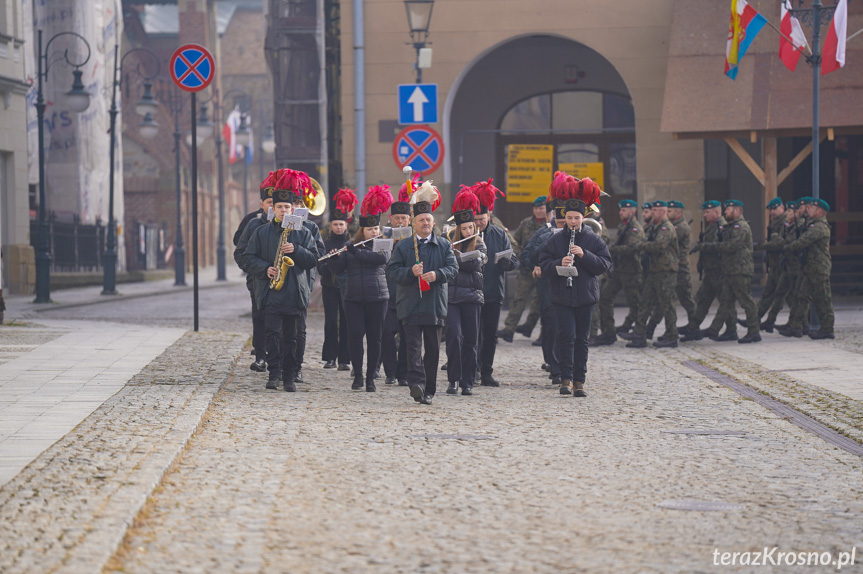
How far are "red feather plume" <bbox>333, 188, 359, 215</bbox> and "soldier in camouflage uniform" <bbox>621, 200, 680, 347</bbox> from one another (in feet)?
14.6

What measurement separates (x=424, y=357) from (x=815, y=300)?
737 centimetres

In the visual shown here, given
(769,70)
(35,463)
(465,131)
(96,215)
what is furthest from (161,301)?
(35,463)

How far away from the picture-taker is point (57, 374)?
38.1 ft

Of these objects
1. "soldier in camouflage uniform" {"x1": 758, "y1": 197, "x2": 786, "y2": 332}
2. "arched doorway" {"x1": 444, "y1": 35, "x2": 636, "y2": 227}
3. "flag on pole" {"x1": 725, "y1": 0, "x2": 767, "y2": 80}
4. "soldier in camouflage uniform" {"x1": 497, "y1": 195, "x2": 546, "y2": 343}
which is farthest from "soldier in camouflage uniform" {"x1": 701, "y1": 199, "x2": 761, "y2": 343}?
"arched doorway" {"x1": 444, "y1": 35, "x2": 636, "y2": 227}

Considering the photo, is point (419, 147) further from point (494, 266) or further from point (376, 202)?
point (376, 202)

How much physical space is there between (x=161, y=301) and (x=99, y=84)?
13.4m

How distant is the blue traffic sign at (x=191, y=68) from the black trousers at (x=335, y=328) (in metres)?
4.17

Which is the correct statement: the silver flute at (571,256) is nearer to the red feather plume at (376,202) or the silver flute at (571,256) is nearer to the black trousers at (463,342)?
the black trousers at (463,342)

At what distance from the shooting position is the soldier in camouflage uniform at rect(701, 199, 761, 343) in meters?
16.0

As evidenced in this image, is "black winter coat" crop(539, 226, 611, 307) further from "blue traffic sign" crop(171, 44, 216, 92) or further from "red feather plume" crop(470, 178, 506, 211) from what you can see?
"blue traffic sign" crop(171, 44, 216, 92)

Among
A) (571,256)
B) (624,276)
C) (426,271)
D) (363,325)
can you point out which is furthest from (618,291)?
(426,271)

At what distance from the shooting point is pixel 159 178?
5519 centimetres

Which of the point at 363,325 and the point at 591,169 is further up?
the point at 591,169

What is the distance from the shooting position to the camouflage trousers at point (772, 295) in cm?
1689
